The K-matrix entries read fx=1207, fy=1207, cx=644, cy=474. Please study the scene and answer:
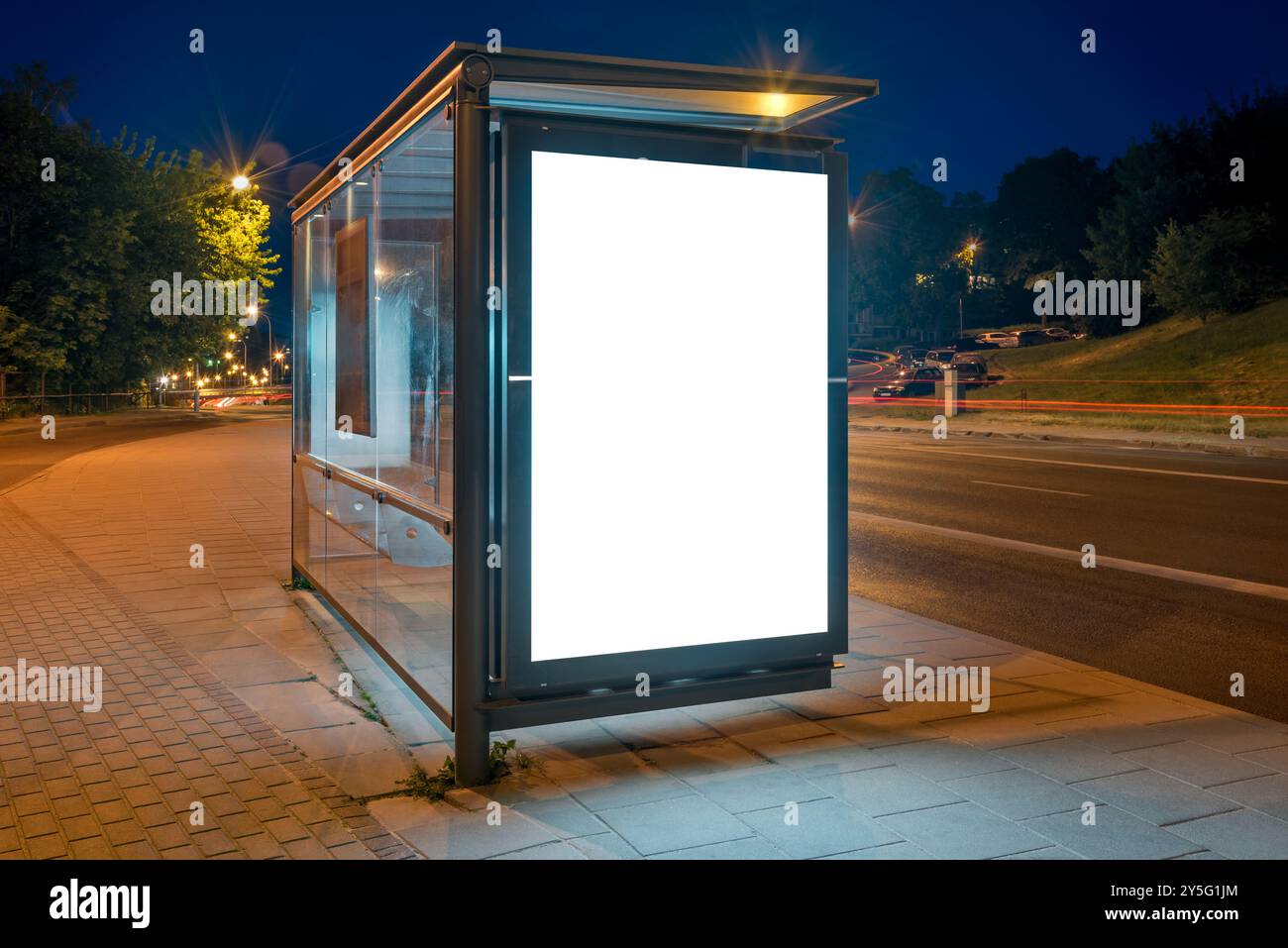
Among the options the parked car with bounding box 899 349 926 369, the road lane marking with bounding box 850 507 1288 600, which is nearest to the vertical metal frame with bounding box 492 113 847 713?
the road lane marking with bounding box 850 507 1288 600

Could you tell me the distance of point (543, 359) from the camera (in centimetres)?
504

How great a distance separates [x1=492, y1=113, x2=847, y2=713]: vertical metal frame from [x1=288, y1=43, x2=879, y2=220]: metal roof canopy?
0.19 meters

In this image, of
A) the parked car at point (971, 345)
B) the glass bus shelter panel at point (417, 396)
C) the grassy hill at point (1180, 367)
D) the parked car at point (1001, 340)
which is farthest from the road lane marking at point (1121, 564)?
the parked car at point (1001, 340)

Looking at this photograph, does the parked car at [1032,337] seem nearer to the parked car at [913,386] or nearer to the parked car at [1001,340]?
the parked car at [1001,340]

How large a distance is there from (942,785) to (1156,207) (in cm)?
5443

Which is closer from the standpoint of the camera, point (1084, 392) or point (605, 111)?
point (605, 111)

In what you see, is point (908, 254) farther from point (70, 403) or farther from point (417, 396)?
point (417, 396)

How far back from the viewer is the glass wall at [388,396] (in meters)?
5.48

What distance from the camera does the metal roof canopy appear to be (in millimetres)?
4910

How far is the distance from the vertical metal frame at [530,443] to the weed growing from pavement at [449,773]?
0.31 meters

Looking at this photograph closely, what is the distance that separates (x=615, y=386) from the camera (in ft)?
17.1
